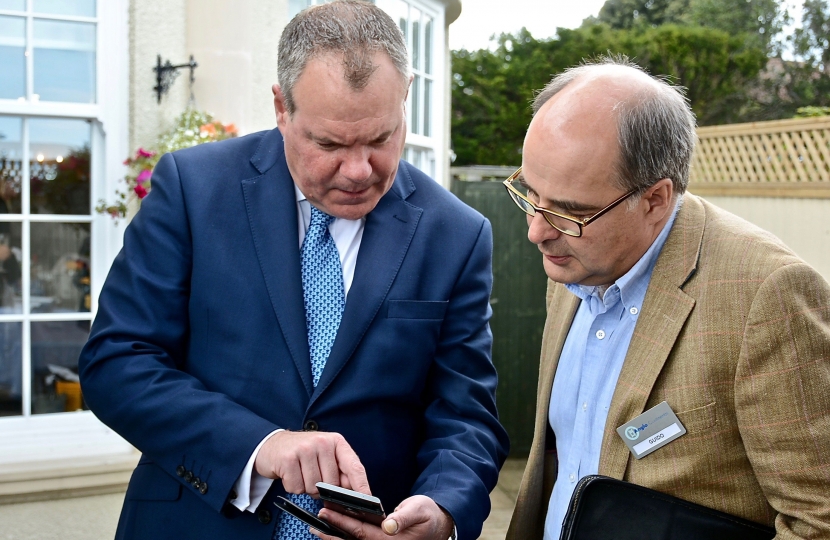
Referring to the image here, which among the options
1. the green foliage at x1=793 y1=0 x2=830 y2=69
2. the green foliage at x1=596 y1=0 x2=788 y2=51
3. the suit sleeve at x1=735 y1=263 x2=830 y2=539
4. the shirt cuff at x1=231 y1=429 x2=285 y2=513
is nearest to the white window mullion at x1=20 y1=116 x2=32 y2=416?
the shirt cuff at x1=231 y1=429 x2=285 y2=513

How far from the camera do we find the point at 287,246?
72.2 inches

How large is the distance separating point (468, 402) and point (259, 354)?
19.4 inches

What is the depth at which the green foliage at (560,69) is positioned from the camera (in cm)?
2222

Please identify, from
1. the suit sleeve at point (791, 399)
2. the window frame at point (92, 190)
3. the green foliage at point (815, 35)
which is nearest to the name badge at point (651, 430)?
the suit sleeve at point (791, 399)

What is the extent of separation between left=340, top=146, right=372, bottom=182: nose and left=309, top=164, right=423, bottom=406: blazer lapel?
179mm

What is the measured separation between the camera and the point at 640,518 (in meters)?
1.51

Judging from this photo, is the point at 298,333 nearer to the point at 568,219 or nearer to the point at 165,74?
the point at 568,219

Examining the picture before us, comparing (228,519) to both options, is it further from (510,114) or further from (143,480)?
(510,114)

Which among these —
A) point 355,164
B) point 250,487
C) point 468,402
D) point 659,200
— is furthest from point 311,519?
point 659,200

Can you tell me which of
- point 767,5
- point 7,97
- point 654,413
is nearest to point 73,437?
point 7,97

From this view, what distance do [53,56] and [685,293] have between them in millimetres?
3645

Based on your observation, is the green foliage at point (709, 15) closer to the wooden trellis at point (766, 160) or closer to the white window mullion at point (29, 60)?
the wooden trellis at point (766, 160)

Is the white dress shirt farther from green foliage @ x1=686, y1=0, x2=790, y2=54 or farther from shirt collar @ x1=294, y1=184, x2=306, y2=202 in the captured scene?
green foliage @ x1=686, y1=0, x2=790, y2=54

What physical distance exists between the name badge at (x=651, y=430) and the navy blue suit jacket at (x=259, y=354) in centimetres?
38
